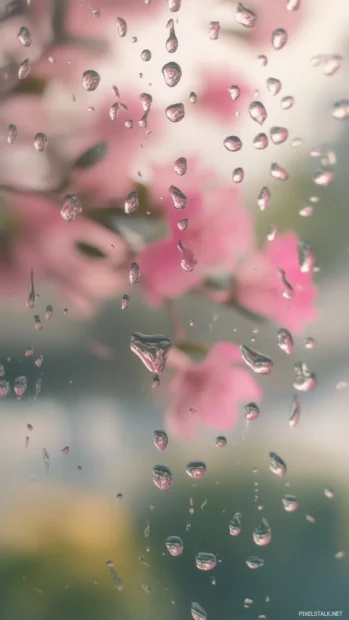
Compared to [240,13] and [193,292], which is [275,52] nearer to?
[240,13]

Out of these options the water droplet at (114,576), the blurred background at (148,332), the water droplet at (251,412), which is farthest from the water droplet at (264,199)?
the water droplet at (114,576)

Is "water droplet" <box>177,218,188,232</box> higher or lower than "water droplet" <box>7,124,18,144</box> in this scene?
lower

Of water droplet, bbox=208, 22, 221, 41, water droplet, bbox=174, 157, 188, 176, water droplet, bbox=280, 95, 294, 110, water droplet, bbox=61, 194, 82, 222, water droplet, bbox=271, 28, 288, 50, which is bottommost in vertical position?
water droplet, bbox=61, 194, 82, 222

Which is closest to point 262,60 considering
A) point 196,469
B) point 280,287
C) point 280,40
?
→ point 280,40

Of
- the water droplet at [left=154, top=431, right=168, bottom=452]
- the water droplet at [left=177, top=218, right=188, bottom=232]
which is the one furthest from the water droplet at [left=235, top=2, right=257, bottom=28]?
the water droplet at [left=154, top=431, right=168, bottom=452]

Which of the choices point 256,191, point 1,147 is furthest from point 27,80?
point 256,191

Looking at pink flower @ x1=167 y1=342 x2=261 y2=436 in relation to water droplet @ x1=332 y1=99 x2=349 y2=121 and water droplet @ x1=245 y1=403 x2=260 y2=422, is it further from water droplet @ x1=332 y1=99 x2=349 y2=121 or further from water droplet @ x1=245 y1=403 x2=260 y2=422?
water droplet @ x1=332 y1=99 x2=349 y2=121
